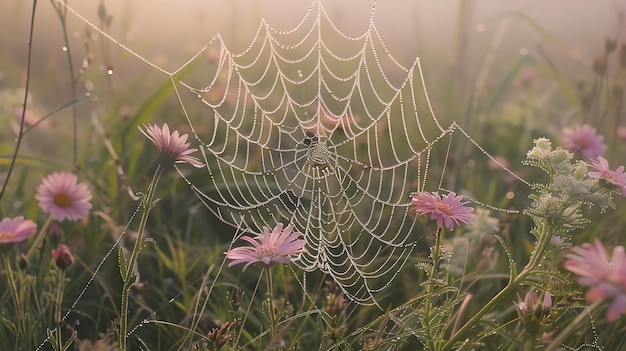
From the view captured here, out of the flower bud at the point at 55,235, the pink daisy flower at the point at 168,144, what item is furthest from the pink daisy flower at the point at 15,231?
the pink daisy flower at the point at 168,144

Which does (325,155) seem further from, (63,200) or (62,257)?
(62,257)

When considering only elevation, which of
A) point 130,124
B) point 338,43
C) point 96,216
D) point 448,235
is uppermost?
point 338,43

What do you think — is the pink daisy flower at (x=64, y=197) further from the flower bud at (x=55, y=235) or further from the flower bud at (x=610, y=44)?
the flower bud at (x=610, y=44)

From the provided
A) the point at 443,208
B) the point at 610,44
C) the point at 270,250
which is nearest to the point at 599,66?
the point at 610,44

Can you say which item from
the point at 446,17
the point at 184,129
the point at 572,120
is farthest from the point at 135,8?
the point at 446,17

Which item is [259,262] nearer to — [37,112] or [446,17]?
[37,112]

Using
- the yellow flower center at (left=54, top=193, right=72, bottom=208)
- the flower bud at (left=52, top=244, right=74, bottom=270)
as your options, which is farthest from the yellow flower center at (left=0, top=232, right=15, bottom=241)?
the yellow flower center at (left=54, top=193, right=72, bottom=208)
